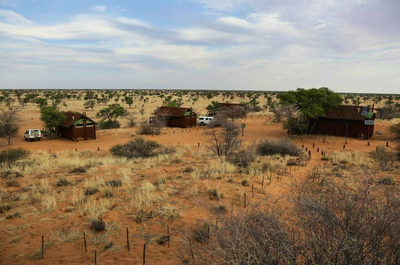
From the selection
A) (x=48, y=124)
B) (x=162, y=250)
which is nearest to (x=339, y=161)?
(x=162, y=250)

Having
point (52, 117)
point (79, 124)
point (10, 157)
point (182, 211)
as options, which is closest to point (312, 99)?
point (182, 211)

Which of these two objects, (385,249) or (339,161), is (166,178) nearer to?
(385,249)

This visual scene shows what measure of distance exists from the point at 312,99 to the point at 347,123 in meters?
4.54

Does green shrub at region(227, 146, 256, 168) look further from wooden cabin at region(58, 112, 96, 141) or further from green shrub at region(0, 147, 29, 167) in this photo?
wooden cabin at region(58, 112, 96, 141)

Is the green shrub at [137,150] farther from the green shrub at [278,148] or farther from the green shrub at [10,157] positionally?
the green shrub at [278,148]

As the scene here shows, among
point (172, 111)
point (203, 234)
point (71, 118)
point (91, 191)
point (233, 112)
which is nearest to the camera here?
point (203, 234)

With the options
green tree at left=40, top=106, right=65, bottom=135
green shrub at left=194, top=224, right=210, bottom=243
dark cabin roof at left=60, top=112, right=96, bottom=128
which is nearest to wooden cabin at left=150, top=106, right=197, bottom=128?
dark cabin roof at left=60, top=112, right=96, bottom=128

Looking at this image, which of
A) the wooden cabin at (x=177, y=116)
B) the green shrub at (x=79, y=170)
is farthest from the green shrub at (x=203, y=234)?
the wooden cabin at (x=177, y=116)

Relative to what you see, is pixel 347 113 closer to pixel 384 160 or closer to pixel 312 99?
pixel 312 99

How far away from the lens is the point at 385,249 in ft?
12.7

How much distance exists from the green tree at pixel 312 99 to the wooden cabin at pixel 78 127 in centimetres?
2144

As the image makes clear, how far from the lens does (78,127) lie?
30.2 m

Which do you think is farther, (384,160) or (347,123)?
(347,123)

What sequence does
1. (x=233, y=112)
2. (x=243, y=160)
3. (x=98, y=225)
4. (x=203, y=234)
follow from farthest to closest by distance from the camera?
(x=233, y=112) < (x=243, y=160) < (x=98, y=225) < (x=203, y=234)
